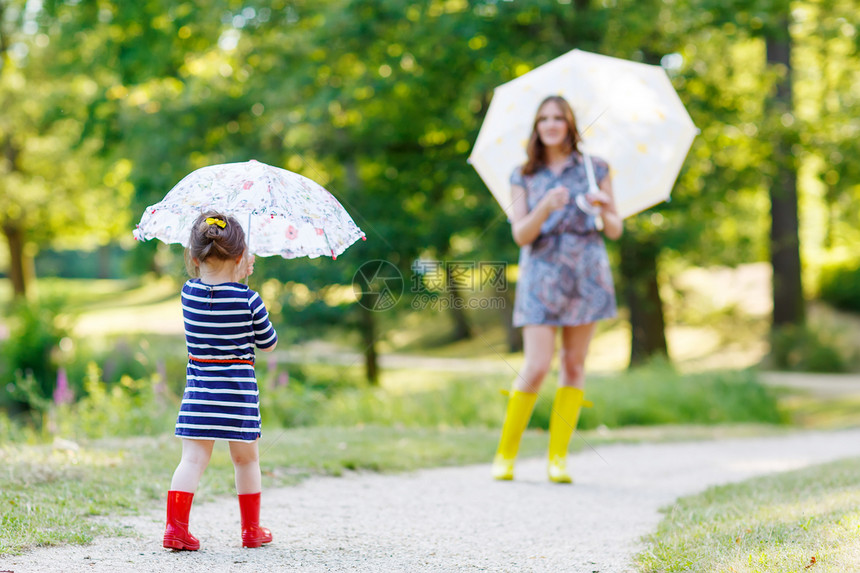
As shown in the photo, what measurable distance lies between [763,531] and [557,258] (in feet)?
6.15

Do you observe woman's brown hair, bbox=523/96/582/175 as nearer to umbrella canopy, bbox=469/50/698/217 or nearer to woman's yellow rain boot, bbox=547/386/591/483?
umbrella canopy, bbox=469/50/698/217

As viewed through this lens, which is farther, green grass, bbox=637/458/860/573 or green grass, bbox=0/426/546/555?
green grass, bbox=0/426/546/555

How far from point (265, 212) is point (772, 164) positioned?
10615 mm

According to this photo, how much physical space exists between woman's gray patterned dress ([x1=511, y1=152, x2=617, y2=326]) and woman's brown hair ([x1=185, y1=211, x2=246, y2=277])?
6.28ft

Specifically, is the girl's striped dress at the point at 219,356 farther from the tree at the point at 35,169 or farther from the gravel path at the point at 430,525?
the tree at the point at 35,169

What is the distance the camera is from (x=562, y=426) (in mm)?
4609

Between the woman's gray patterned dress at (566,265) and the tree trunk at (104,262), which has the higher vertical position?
the tree trunk at (104,262)

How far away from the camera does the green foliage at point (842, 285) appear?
61.1ft

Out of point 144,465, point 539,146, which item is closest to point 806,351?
point 539,146

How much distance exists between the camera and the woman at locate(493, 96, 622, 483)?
439 cm

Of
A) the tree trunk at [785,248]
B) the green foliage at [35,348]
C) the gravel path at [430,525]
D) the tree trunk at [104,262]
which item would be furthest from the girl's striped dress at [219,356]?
the tree trunk at [104,262]

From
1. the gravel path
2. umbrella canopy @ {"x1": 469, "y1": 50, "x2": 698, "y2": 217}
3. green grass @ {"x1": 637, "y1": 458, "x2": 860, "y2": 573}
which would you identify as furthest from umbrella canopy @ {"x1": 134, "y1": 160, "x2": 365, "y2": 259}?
umbrella canopy @ {"x1": 469, "y1": 50, "x2": 698, "y2": 217}

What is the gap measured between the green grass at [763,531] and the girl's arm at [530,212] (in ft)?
5.06

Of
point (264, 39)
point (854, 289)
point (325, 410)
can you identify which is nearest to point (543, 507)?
point (325, 410)
